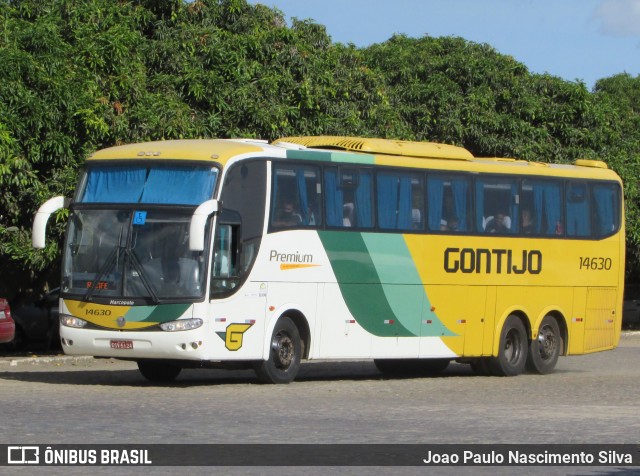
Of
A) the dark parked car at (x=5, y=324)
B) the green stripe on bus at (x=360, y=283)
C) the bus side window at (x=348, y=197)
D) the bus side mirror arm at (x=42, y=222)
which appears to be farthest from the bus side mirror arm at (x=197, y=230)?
the dark parked car at (x=5, y=324)

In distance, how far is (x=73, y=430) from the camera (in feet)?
41.9

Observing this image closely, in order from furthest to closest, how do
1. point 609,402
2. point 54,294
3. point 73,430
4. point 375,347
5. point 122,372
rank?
point 54,294 < point 122,372 < point 375,347 < point 609,402 < point 73,430

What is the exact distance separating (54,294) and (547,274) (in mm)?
12597

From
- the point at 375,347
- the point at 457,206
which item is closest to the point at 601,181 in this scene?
the point at 457,206

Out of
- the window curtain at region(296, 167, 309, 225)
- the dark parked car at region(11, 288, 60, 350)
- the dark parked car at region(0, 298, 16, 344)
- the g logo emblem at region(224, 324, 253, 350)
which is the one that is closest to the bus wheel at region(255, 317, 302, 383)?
the g logo emblem at region(224, 324, 253, 350)

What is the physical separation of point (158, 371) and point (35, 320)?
1259 centimetres

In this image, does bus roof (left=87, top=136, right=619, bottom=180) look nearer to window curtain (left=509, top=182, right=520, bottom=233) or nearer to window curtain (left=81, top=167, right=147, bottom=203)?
window curtain (left=81, top=167, right=147, bottom=203)

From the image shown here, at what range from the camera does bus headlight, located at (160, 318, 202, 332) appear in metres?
18.3

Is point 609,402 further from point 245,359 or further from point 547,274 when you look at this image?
point 547,274

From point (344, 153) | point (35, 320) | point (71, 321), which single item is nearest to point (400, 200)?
point (344, 153)

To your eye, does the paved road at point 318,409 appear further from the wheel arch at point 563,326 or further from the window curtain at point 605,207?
the window curtain at point 605,207

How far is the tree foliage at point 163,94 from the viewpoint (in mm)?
24281

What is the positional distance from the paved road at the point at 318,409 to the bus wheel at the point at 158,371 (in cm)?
16

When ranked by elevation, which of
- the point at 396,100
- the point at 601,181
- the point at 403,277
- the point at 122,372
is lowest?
the point at 122,372
